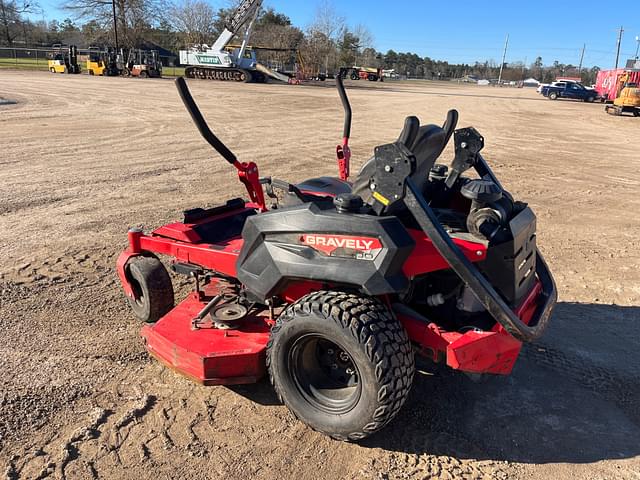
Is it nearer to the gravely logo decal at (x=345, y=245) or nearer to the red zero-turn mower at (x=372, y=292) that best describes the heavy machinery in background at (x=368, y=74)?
the red zero-turn mower at (x=372, y=292)

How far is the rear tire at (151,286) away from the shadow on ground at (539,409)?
177 centimetres

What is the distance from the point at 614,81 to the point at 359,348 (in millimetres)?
36934

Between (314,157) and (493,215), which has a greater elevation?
(493,215)

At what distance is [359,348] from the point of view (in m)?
2.33

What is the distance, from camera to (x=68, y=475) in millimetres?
2371

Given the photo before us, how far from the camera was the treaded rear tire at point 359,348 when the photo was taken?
2322mm

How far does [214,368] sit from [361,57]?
269ft

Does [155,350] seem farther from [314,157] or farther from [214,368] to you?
[314,157]

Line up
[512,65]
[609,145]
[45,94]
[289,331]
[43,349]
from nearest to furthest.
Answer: [289,331], [43,349], [609,145], [45,94], [512,65]

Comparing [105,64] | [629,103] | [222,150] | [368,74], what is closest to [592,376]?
[222,150]

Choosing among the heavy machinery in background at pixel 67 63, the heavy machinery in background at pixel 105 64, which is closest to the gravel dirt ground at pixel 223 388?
the heavy machinery in background at pixel 105 64

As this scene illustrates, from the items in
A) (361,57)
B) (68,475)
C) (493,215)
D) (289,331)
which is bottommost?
(68,475)

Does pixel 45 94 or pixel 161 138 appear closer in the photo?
pixel 161 138

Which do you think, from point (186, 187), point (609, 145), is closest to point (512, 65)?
point (609, 145)
